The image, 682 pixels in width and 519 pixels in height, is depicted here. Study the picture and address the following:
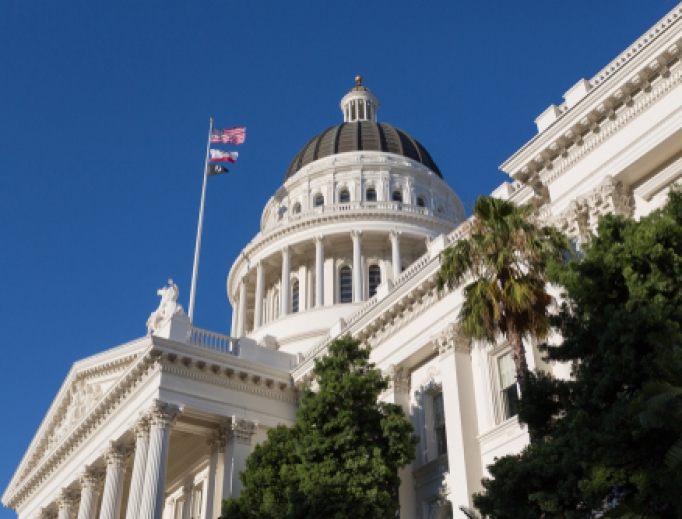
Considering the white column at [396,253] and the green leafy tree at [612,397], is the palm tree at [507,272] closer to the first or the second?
the green leafy tree at [612,397]

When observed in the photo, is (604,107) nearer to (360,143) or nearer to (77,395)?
(77,395)

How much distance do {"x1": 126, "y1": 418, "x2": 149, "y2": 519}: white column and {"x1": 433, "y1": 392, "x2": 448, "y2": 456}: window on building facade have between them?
34.1ft

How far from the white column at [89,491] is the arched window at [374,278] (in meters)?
19.6

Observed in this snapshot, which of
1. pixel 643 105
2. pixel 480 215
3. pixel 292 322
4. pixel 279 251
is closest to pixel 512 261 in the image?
pixel 480 215

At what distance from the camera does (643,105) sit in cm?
1984

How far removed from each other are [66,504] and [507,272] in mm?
28062

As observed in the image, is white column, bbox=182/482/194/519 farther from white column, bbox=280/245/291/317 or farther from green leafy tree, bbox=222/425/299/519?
white column, bbox=280/245/291/317

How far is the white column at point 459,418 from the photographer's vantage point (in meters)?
22.6

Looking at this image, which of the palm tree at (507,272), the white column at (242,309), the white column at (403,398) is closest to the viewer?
the palm tree at (507,272)

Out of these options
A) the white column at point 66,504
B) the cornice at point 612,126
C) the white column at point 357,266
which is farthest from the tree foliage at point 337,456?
the white column at point 357,266

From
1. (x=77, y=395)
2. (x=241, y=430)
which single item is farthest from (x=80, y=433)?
(x=241, y=430)

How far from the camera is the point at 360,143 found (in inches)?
2232

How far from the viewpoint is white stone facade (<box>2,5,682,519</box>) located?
20.4 metres

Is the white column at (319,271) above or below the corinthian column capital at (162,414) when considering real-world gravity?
above
